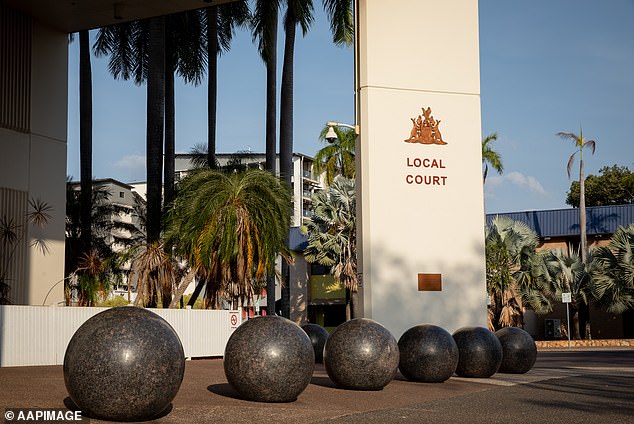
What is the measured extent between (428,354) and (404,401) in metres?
3.12

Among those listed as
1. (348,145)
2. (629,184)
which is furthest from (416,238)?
(629,184)

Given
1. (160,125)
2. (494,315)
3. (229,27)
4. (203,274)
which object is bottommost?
(494,315)

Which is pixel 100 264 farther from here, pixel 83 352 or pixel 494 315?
pixel 494 315

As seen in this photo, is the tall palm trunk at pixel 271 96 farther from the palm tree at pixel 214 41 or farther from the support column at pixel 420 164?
the support column at pixel 420 164

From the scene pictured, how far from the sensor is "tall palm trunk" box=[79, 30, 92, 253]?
1420 inches

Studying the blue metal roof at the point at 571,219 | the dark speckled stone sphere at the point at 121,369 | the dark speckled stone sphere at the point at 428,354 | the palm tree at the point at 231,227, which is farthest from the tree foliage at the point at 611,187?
the dark speckled stone sphere at the point at 121,369

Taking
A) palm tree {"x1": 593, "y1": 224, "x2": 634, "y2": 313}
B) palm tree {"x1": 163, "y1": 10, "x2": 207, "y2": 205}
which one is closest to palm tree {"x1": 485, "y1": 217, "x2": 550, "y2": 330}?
palm tree {"x1": 593, "y1": 224, "x2": 634, "y2": 313}

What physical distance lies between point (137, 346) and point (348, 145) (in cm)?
4288

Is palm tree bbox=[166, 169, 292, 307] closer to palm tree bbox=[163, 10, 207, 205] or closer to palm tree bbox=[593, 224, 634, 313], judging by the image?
palm tree bbox=[163, 10, 207, 205]

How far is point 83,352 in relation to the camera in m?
9.59

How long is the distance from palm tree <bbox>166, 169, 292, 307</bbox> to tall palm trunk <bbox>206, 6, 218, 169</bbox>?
9201 mm

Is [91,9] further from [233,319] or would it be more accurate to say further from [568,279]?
[568,279]

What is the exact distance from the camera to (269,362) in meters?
12.0

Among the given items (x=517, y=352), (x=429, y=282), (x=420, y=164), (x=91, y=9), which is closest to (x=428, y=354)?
(x=517, y=352)
